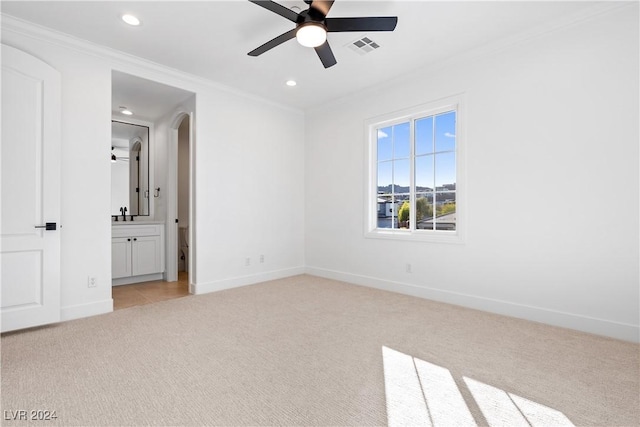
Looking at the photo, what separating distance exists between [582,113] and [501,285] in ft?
5.74

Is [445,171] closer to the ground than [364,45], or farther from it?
closer to the ground

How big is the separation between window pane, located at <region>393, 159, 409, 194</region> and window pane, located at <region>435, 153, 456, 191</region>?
43 centimetres

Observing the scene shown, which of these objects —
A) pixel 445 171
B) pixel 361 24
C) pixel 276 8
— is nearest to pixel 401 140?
pixel 445 171

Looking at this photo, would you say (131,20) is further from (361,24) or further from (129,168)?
(129,168)

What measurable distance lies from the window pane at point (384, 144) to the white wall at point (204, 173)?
57.3 inches

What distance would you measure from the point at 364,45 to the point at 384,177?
1.81 m

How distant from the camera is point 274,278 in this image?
195 inches

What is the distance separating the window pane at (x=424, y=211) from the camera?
4.01 meters

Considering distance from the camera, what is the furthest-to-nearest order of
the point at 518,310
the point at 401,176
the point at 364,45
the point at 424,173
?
the point at 401,176 → the point at 424,173 → the point at 364,45 → the point at 518,310

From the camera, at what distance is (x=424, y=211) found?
4.08 meters

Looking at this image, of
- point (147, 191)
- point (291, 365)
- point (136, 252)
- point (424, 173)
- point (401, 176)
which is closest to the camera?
point (291, 365)

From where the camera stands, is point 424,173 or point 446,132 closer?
point 446,132

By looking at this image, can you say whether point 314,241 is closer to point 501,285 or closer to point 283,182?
point 283,182

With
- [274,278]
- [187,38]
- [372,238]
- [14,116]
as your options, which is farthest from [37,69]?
[372,238]
